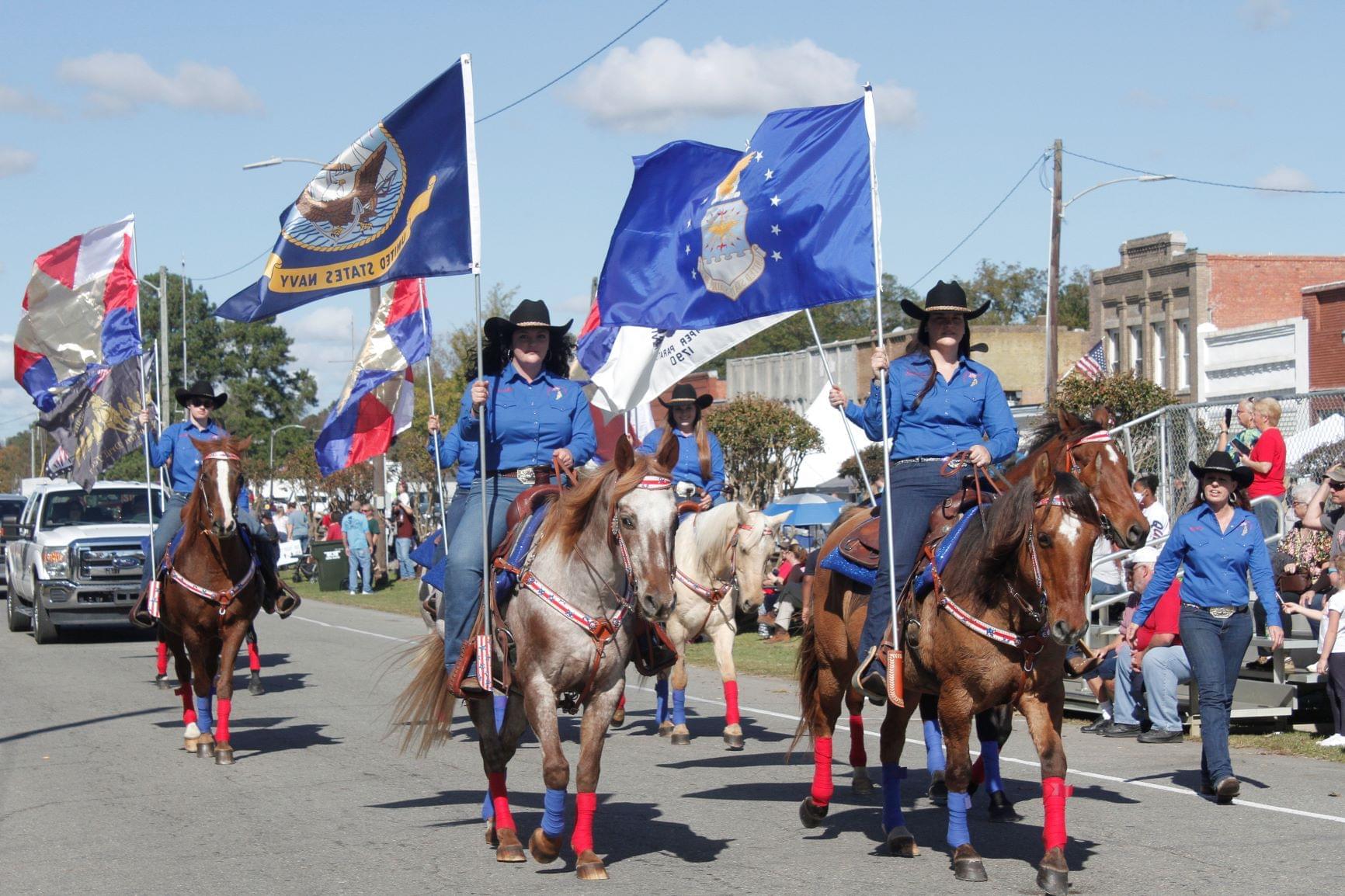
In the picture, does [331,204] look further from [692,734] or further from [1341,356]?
[1341,356]

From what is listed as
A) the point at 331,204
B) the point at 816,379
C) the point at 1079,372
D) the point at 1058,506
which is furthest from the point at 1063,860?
the point at 816,379

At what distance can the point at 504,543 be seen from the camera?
8.09m

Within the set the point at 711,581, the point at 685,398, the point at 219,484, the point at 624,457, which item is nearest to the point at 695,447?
the point at 685,398

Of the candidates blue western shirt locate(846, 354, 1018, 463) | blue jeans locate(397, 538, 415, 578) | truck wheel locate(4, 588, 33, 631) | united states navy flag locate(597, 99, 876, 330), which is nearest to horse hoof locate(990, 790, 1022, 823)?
blue western shirt locate(846, 354, 1018, 463)

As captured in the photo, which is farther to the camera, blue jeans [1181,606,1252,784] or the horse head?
the horse head

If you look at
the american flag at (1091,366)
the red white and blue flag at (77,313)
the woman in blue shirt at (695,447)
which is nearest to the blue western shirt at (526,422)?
the woman in blue shirt at (695,447)

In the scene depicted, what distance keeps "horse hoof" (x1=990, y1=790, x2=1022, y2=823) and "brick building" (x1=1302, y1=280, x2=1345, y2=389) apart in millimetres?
36036

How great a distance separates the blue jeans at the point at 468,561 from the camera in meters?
8.10

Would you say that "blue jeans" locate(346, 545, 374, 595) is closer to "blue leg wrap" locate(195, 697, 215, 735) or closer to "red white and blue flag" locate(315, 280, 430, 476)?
"red white and blue flag" locate(315, 280, 430, 476)

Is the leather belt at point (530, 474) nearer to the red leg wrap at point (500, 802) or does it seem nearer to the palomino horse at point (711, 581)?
the red leg wrap at point (500, 802)

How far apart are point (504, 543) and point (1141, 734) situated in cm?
692

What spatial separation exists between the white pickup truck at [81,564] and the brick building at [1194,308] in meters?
34.9

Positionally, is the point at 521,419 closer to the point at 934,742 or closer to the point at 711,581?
the point at 934,742

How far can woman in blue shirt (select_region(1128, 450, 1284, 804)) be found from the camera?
987 cm
